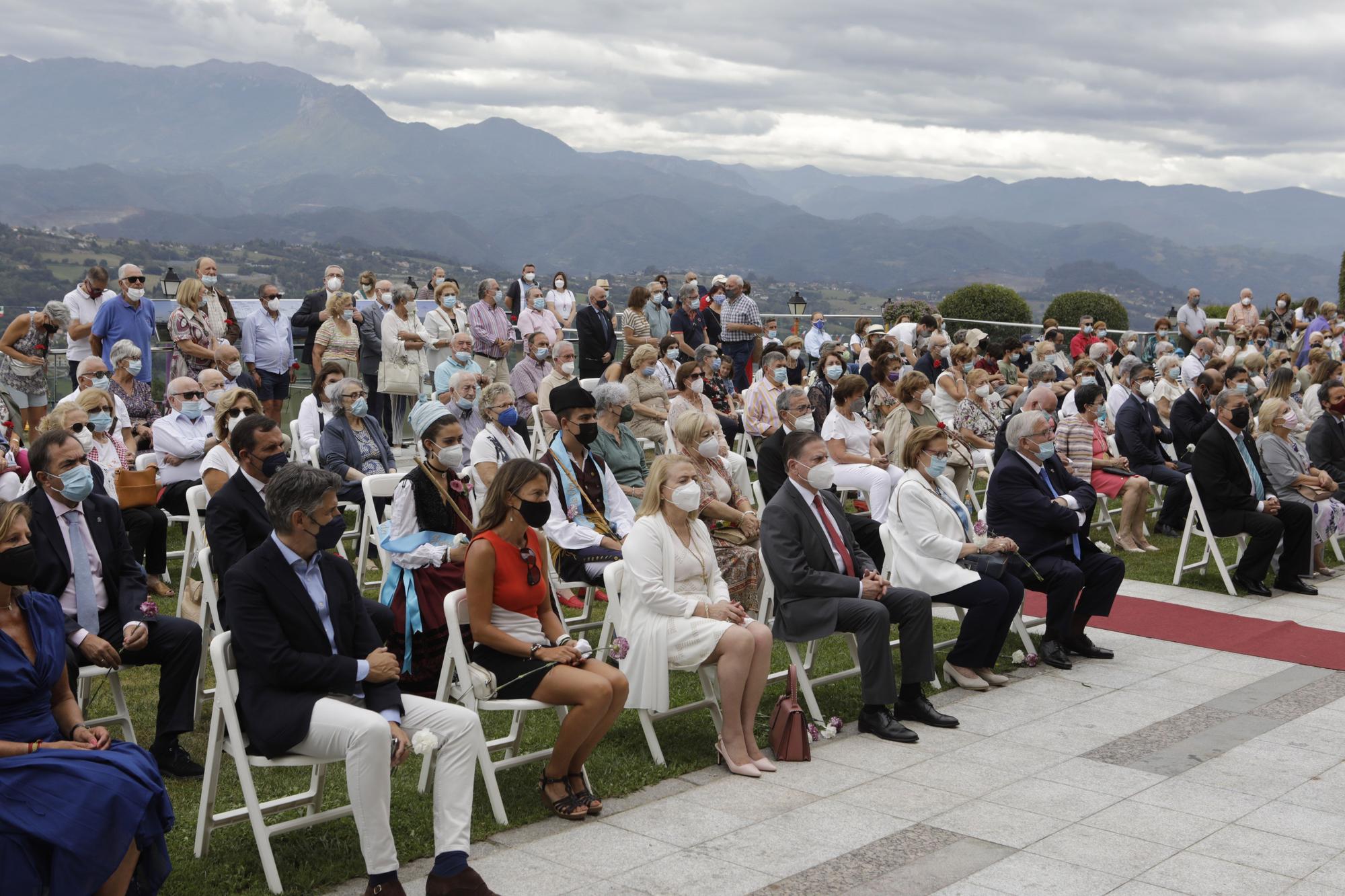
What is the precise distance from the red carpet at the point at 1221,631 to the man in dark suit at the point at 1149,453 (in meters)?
2.25

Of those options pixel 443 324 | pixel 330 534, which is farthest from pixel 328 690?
pixel 443 324

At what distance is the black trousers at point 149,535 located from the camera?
7.73 m

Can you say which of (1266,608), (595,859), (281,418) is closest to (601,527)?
(595,859)

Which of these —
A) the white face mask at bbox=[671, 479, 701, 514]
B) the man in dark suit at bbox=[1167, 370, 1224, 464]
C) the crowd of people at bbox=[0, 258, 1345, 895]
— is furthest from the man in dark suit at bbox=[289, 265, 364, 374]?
the man in dark suit at bbox=[1167, 370, 1224, 464]

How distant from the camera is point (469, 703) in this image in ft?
→ 17.0

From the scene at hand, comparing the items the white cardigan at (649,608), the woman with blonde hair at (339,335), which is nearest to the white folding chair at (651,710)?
the white cardigan at (649,608)

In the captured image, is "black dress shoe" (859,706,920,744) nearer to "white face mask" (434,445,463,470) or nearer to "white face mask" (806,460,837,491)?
"white face mask" (806,460,837,491)

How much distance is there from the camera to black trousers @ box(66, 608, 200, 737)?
5.40 m

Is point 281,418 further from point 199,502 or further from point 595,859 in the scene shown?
point 595,859

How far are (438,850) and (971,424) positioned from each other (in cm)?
809

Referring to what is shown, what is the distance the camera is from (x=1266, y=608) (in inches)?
369

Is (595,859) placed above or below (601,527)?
below

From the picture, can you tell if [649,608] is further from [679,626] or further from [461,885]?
[461,885]

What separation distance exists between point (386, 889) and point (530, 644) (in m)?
1.26
